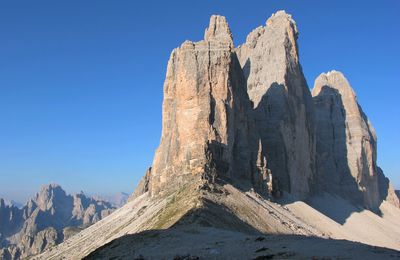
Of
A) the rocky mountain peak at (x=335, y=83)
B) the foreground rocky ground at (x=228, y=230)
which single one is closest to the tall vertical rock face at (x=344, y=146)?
the rocky mountain peak at (x=335, y=83)

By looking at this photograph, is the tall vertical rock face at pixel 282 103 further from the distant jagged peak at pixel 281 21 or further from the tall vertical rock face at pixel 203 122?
the tall vertical rock face at pixel 203 122

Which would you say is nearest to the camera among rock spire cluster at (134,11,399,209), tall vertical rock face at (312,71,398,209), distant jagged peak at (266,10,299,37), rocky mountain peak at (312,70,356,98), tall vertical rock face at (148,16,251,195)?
tall vertical rock face at (148,16,251,195)

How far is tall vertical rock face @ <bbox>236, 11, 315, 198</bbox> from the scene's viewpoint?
341 ft

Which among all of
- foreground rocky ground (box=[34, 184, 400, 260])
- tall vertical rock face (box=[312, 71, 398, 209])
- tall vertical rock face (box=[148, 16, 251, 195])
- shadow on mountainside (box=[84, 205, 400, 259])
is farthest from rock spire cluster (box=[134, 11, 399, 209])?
shadow on mountainside (box=[84, 205, 400, 259])

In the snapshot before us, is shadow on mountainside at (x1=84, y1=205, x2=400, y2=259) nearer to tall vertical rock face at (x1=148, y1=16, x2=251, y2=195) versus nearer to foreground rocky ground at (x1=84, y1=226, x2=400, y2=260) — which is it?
foreground rocky ground at (x1=84, y1=226, x2=400, y2=260)

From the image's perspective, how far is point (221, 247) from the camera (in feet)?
93.6

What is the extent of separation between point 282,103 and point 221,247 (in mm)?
82634

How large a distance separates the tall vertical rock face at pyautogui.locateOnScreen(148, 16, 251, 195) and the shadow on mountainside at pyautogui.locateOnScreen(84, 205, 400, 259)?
80.8 feet

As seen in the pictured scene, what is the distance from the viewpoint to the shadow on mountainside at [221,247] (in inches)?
870

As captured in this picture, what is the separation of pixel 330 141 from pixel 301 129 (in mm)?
26346

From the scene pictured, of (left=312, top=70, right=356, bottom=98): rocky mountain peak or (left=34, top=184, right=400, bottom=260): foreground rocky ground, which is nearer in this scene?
(left=34, top=184, right=400, bottom=260): foreground rocky ground

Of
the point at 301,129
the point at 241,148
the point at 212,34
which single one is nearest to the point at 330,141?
the point at 301,129

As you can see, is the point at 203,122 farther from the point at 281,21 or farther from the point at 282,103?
the point at 281,21

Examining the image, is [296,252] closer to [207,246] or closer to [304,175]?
[207,246]
